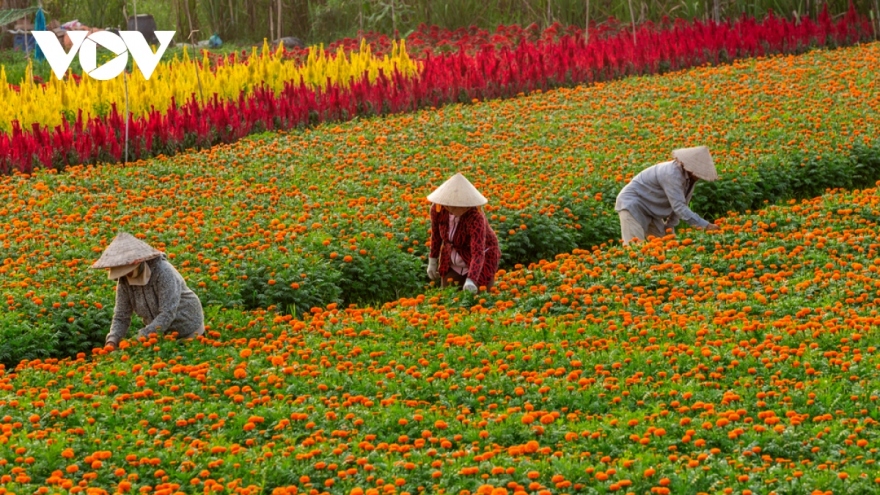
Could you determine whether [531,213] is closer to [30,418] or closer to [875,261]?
[875,261]

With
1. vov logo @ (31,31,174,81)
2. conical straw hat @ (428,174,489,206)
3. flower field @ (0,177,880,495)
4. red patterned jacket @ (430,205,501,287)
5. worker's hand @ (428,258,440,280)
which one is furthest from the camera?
vov logo @ (31,31,174,81)

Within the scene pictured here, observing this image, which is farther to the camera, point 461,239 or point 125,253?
point 461,239

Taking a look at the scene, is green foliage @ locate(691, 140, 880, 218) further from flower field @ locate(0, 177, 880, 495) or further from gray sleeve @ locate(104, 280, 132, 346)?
gray sleeve @ locate(104, 280, 132, 346)

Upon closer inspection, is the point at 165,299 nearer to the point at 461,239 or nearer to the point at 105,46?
the point at 461,239

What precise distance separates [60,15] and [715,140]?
61.2 feet

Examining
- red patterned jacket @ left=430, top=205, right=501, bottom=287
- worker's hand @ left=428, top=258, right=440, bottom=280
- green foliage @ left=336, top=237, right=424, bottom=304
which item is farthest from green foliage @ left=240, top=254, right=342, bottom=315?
red patterned jacket @ left=430, top=205, right=501, bottom=287

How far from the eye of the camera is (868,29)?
20516mm

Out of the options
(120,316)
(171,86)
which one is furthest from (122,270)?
(171,86)

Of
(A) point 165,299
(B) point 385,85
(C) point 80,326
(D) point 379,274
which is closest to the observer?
(A) point 165,299

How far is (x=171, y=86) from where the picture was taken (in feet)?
51.9

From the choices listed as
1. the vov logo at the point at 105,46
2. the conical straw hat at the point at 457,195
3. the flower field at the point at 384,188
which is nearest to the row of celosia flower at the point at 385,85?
the flower field at the point at 384,188

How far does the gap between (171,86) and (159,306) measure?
28.6ft

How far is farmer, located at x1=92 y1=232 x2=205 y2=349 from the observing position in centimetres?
737

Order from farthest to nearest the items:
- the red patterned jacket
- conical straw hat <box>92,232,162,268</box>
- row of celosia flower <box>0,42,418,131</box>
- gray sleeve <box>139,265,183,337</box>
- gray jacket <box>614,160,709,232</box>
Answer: row of celosia flower <box>0,42,418,131</box>
gray jacket <box>614,160,709,232</box>
the red patterned jacket
gray sleeve <box>139,265,183,337</box>
conical straw hat <box>92,232,162,268</box>
